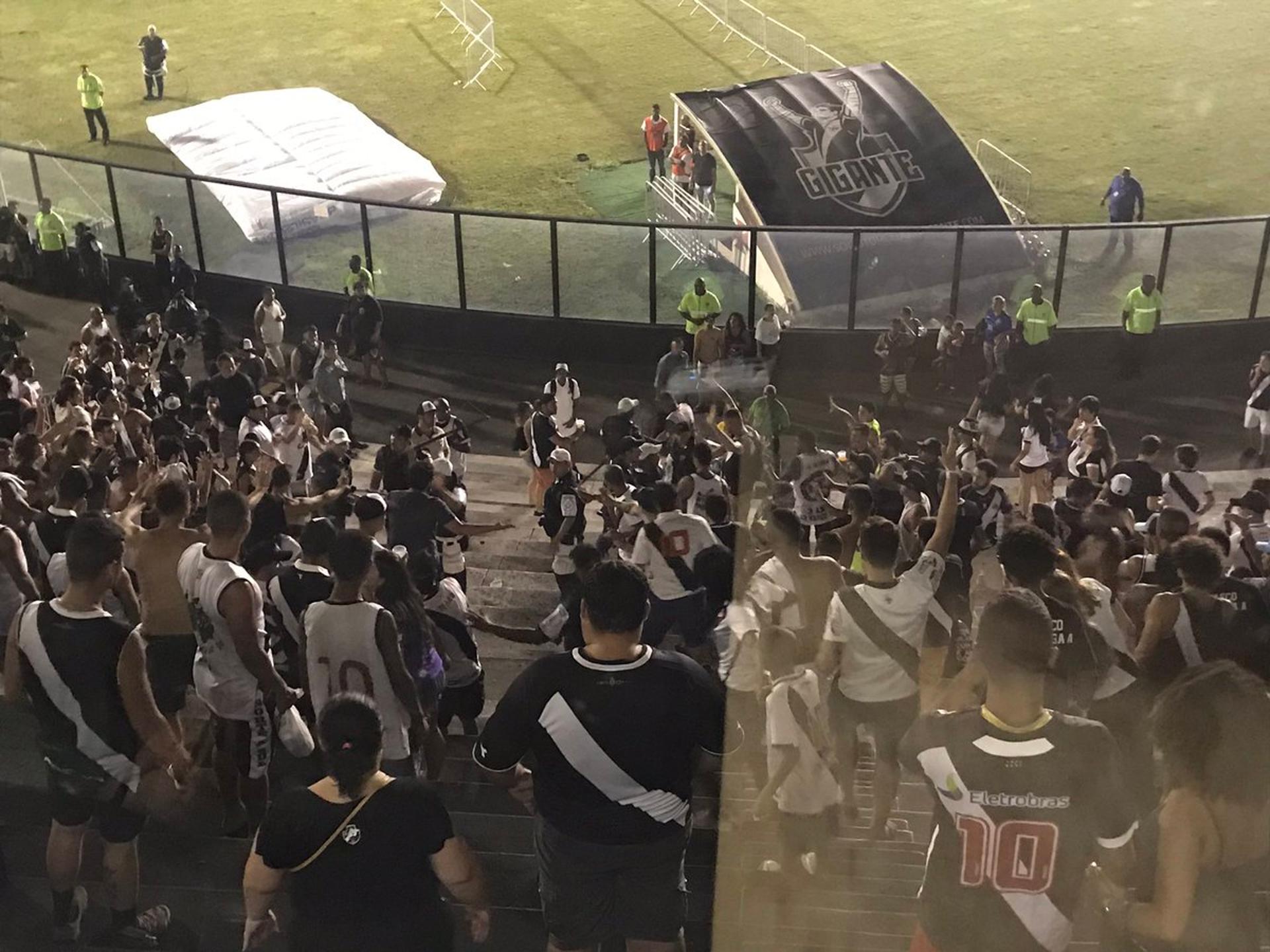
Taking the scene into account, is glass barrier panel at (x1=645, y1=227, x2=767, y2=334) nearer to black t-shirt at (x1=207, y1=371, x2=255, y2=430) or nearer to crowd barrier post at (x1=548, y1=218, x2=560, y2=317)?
crowd barrier post at (x1=548, y1=218, x2=560, y2=317)

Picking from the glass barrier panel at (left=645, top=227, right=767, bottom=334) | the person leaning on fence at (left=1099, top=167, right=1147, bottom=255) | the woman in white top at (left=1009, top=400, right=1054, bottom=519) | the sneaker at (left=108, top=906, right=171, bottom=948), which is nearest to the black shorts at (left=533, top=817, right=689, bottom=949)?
the sneaker at (left=108, top=906, right=171, bottom=948)

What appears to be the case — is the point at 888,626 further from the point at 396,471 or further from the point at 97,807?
the point at 396,471

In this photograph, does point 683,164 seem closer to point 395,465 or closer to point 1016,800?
point 395,465

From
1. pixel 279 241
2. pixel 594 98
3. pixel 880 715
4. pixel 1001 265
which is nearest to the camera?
pixel 880 715

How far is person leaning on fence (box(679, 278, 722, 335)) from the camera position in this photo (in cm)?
1662

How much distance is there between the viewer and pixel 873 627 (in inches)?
223

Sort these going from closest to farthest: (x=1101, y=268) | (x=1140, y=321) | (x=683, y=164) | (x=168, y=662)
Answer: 1. (x=168, y=662)
2. (x=1140, y=321)
3. (x=1101, y=268)
4. (x=683, y=164)

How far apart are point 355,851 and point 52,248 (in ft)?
55.7

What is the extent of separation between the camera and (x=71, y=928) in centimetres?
544

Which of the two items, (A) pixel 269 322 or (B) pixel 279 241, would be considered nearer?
(A) pixel 269 322

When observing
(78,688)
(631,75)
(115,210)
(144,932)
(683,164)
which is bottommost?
(631,75)

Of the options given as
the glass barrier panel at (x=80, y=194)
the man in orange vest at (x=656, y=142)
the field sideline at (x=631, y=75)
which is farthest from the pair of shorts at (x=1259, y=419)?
the glass barrier panel at (x=80, y=194)

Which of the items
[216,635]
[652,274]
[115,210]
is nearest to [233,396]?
[216,635]

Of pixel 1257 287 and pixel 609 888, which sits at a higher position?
pixel 609 888
